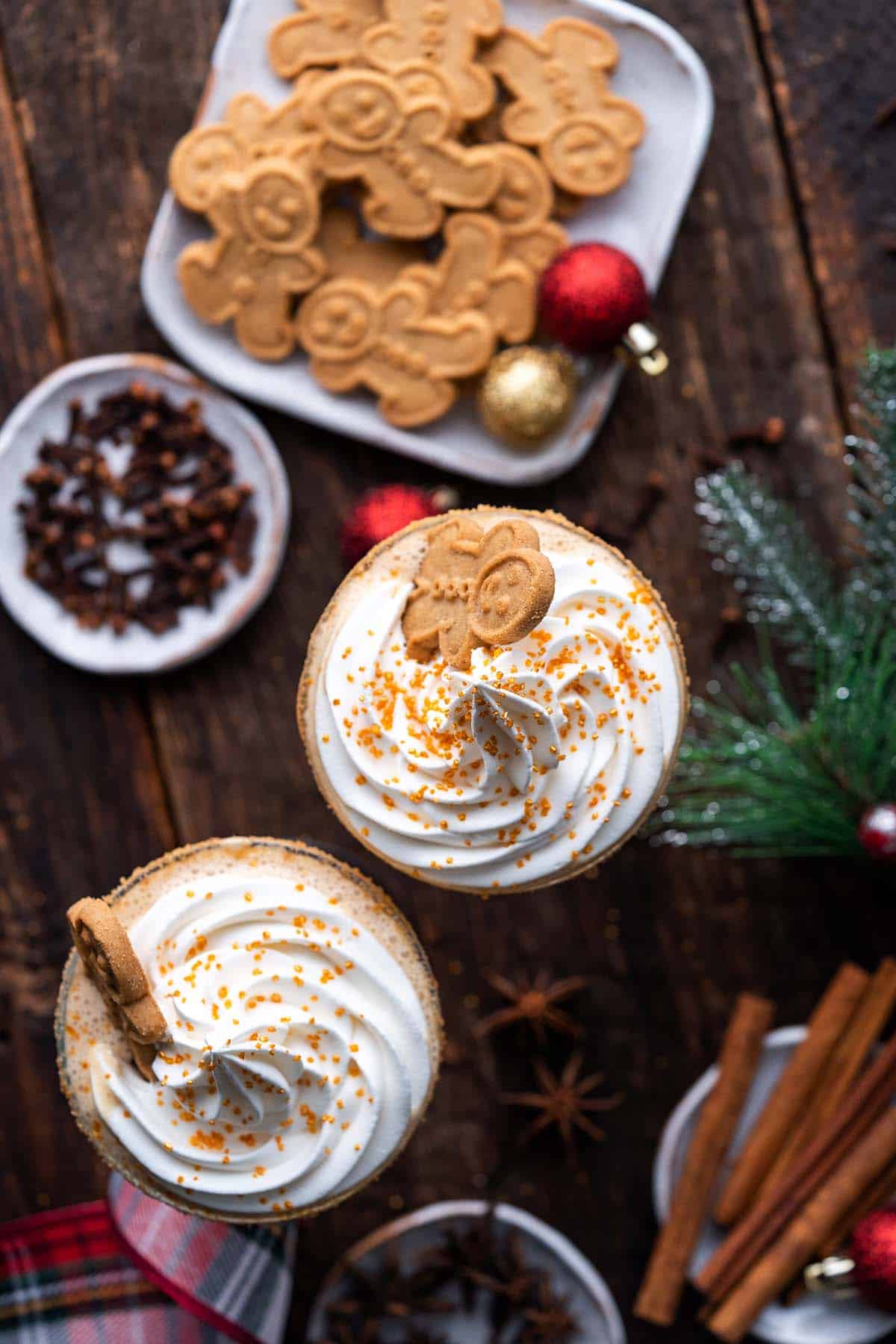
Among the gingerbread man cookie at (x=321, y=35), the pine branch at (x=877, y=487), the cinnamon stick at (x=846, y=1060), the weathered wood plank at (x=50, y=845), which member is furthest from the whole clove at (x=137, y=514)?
the cinnamon stick at (x=846, y=1060)

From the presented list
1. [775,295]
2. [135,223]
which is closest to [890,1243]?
[775,295]

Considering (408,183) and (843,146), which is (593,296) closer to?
(408,183)

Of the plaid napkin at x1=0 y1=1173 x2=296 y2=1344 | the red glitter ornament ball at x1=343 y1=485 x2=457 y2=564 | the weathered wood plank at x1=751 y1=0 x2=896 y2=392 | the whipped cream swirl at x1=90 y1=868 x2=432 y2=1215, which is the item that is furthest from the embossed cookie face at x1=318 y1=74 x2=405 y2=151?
the plaid napkin at x1=0 y1=1173 x2=296 y2=1344

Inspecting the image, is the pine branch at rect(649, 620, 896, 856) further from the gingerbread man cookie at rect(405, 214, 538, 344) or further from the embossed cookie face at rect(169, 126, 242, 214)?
the embossed cookie face at rect(169, 126, 242, 214)

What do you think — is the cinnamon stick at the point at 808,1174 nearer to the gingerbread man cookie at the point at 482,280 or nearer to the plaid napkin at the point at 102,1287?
the plaid napkin at the point at 102,1287

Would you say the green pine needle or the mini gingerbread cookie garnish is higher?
the mini gingerbread cookie garnish

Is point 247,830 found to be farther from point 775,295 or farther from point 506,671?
point 775,295

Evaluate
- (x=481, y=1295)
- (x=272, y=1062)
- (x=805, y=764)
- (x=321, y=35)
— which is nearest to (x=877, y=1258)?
(x=481, y=1295)
